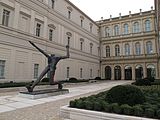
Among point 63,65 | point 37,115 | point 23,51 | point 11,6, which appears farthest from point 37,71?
point 37,115

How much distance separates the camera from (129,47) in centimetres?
4244

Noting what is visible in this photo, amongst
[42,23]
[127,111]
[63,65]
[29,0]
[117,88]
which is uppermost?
[29,0]

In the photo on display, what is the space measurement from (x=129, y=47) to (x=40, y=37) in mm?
25558

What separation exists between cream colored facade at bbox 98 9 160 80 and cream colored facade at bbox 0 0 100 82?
798 cm

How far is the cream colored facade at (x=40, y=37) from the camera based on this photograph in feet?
62.6

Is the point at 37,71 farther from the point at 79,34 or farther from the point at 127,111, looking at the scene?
the point at 127,111

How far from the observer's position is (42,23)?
24.5 metres

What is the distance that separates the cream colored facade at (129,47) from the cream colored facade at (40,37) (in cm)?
798

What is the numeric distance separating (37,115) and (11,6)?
53.8ft

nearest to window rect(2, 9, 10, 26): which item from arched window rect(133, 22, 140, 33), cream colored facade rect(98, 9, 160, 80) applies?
cream colored facade rect(98, 9, 160, 80)

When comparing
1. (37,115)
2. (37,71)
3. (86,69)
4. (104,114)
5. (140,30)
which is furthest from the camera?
(140,30)

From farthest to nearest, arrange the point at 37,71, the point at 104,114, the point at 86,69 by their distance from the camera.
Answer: the point at 86,69
the point at 37,71
the point at 104,114

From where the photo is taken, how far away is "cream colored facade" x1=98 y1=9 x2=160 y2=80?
39750mm

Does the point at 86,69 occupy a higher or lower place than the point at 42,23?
lower
